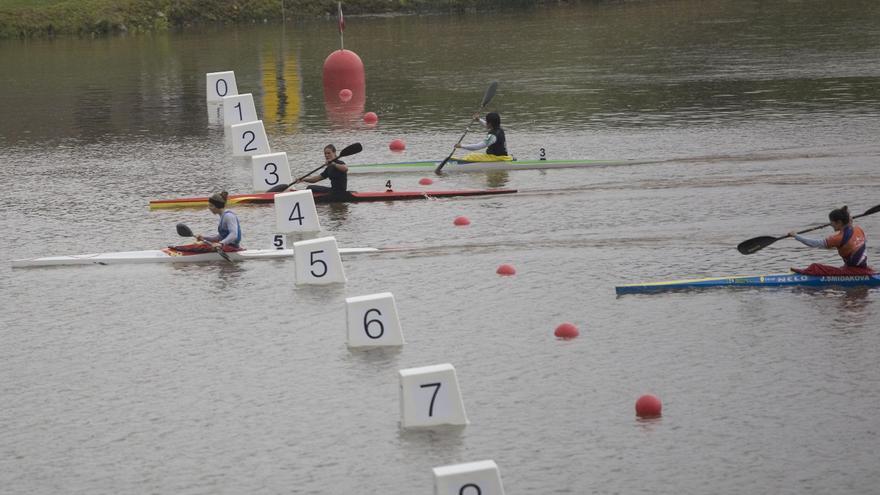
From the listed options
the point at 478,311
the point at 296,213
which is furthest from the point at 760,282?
the point at 296,213

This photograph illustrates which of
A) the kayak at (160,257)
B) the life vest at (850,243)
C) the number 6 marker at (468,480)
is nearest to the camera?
the number 6 marker at (468,480)

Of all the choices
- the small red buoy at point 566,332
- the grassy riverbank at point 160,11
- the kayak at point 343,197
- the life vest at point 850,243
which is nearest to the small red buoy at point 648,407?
the small red buoy at point 566,332

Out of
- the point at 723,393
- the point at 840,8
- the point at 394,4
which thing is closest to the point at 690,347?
the point at 723,393

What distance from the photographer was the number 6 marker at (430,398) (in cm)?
1474

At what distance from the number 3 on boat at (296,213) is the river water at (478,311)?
443 millimetres

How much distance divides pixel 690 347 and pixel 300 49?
4111 centimetres

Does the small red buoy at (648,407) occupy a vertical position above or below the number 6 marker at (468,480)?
below

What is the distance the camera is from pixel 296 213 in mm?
24750

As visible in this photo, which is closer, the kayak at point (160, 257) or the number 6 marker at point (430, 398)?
the number 6 marker at point (430, 398)

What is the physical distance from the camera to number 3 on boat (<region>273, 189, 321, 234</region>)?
2462 cm

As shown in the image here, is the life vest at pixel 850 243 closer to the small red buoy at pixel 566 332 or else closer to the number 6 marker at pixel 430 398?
the small red buoy at pixel 566 332

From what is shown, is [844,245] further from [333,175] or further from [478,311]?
[333,175]

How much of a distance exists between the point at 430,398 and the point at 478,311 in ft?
16.0

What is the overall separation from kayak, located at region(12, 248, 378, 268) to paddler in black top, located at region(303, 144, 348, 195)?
3744mm
